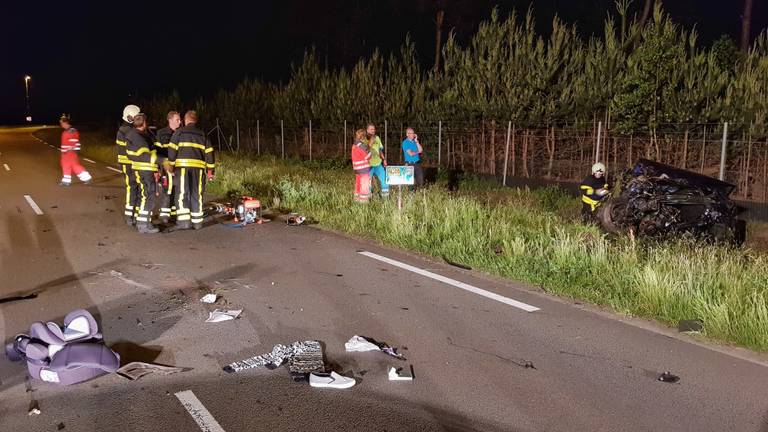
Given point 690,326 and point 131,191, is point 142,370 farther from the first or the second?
point 131,191

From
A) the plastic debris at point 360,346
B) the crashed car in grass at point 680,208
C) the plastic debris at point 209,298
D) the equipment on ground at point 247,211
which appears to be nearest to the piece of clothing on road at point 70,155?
the equipment on ground at point 247,211

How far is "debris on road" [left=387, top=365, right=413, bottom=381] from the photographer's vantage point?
15.7ft

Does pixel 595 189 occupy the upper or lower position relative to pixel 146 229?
upper

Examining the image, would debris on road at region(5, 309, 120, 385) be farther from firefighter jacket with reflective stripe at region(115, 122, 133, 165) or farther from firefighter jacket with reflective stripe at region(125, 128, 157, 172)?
firefighter jacket with reflective stripe at region(115, 122, 133, 165)

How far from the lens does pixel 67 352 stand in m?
4.77

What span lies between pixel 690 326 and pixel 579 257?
81.2 inches

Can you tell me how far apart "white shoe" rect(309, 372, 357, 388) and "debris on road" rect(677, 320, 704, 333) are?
318 centimetres

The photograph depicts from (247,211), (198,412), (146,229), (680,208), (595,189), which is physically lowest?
(198,412)

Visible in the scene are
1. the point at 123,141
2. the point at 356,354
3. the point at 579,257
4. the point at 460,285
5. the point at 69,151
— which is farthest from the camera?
the point at 69,151

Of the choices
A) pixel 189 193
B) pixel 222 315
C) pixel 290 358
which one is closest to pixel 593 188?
pixel 189 193

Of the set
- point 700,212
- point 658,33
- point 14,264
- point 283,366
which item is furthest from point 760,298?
point 658,33

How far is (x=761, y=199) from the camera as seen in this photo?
44.0 feet

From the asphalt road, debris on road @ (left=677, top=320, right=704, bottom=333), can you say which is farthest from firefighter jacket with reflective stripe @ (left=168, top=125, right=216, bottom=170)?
debris on road @ (left=677, top=320, right=704, bottom=333)

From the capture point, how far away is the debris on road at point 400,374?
4.79m
